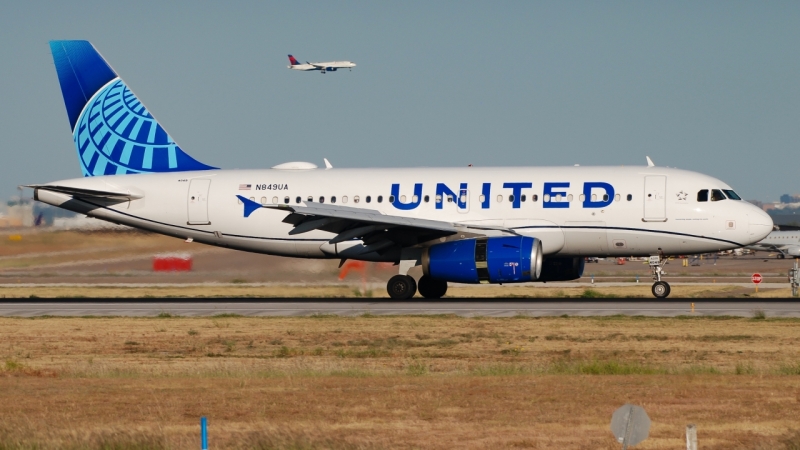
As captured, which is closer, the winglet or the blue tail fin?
the winglet

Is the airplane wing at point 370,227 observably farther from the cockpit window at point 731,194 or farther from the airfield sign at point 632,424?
the airfield sign at point 632,424

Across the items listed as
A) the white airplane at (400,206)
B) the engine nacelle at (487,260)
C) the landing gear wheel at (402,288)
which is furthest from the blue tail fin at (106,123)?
the engine nacelle at (487,260)

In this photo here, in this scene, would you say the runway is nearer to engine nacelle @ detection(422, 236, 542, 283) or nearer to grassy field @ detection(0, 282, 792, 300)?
engine nacelle @ detection(422, 236, 542, 283)

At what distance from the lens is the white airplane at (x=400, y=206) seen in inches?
1277

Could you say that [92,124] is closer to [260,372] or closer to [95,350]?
[95,350]

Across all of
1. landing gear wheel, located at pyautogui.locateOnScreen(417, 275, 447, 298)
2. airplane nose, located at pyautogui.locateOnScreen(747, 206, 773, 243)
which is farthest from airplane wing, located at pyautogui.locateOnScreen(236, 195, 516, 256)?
airplane nose, located at pyautogui.locateOnScreen(747, 206, 773, 243)

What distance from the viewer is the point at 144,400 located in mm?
15414

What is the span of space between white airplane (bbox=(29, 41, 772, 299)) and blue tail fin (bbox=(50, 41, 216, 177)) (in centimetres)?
3

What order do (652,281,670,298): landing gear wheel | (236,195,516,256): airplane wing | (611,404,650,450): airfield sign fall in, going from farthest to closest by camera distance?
1. (652,281,670,298): landing gear wheel
2. (236,195,516,256): airplane wing
3. (611,404,650,450): airfield sign

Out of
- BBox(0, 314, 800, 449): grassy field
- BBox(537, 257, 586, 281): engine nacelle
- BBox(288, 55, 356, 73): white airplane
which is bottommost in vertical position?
BBox(0, 314, 800, 449): grassy field

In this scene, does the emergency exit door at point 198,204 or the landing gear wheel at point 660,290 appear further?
the emergency exit door at point 198,204

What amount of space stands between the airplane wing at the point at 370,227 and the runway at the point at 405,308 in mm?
1899

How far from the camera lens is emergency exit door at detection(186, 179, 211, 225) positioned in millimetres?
36188

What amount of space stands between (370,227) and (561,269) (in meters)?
6.43
